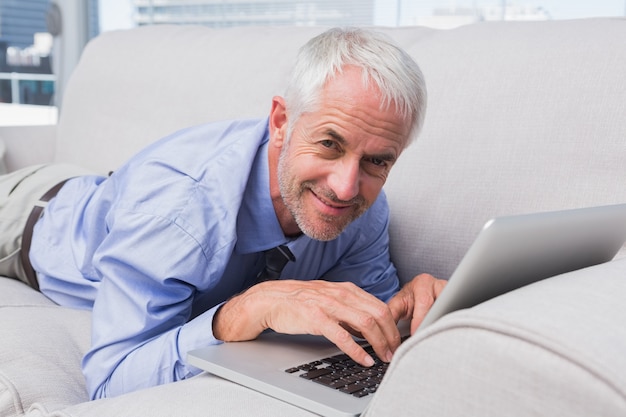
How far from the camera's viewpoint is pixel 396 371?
0.70 metres

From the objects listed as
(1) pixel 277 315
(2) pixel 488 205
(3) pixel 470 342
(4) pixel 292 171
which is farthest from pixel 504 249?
(2) pixel 488 205

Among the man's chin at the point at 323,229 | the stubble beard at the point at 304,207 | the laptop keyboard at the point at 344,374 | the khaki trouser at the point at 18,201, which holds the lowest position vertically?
the khaki trouser at the point at 18,201

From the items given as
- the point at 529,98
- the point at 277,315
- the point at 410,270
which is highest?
the point at 529,98

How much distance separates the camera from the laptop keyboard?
2.89 feet

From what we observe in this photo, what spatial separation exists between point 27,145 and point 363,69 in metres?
1.67

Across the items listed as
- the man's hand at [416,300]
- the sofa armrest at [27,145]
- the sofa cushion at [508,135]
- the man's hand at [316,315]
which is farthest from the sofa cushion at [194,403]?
the sofa armrest at [27,145]

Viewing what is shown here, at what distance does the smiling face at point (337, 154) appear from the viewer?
3.87ft

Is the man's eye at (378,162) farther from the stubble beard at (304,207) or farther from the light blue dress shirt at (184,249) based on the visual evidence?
the light blue dress shirt at (184,249)

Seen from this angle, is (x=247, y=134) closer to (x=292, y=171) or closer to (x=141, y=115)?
(x=292, y=171)

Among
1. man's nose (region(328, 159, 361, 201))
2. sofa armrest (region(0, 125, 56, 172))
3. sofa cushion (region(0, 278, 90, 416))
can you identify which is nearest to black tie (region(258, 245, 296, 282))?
man's nose (region(328, 159, 361, 201))

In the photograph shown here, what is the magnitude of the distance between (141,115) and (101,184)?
0.47m

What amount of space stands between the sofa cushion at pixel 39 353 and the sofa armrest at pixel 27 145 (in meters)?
0.94

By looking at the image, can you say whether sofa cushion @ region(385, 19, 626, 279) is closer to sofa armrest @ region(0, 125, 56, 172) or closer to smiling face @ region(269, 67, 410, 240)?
smiling face @ region(269, 67, 410, 240)

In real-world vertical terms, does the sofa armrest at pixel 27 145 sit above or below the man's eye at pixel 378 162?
below
